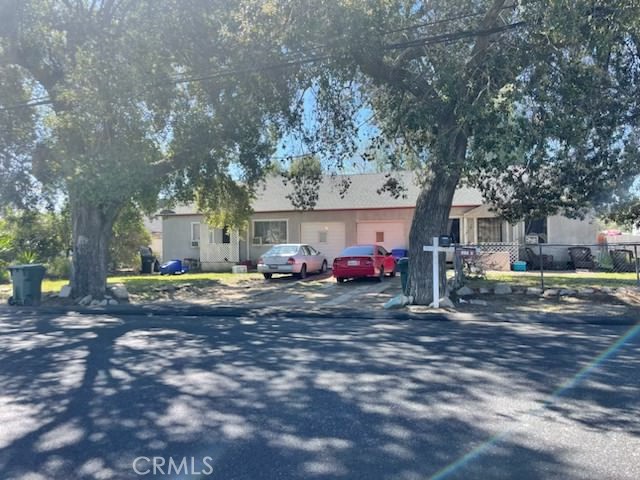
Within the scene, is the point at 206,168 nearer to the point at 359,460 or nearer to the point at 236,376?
the point at 236,376

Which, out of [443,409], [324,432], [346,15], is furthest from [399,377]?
[346,15]

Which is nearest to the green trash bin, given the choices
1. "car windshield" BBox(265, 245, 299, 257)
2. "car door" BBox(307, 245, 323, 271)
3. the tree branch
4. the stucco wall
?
"car windshield" BBox(265, 245, 299, 257)

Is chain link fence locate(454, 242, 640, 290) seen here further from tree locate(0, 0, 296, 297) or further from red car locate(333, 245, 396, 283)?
tree locate(0, 0, 296, 297)

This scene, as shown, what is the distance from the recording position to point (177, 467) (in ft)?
12.4

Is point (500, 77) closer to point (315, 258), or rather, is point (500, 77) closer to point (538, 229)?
point (315, 258)

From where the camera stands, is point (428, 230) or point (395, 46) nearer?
point (395, 46)

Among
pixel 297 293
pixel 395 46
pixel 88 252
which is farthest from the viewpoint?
pixel 297 293

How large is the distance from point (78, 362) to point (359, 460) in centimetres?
496

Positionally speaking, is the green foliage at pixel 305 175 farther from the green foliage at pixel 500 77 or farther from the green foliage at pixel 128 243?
the green foliage at pixel 128 243

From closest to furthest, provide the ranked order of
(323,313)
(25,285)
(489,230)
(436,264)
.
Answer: (436,264)
(323,313)
(25,285)
(489,230)

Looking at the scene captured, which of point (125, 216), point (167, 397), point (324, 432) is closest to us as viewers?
point (324, 432)

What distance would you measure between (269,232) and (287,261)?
24.0 feet

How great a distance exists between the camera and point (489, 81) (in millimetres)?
9898

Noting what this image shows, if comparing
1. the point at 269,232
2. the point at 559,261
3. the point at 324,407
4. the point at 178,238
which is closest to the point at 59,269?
the point at 178,238
